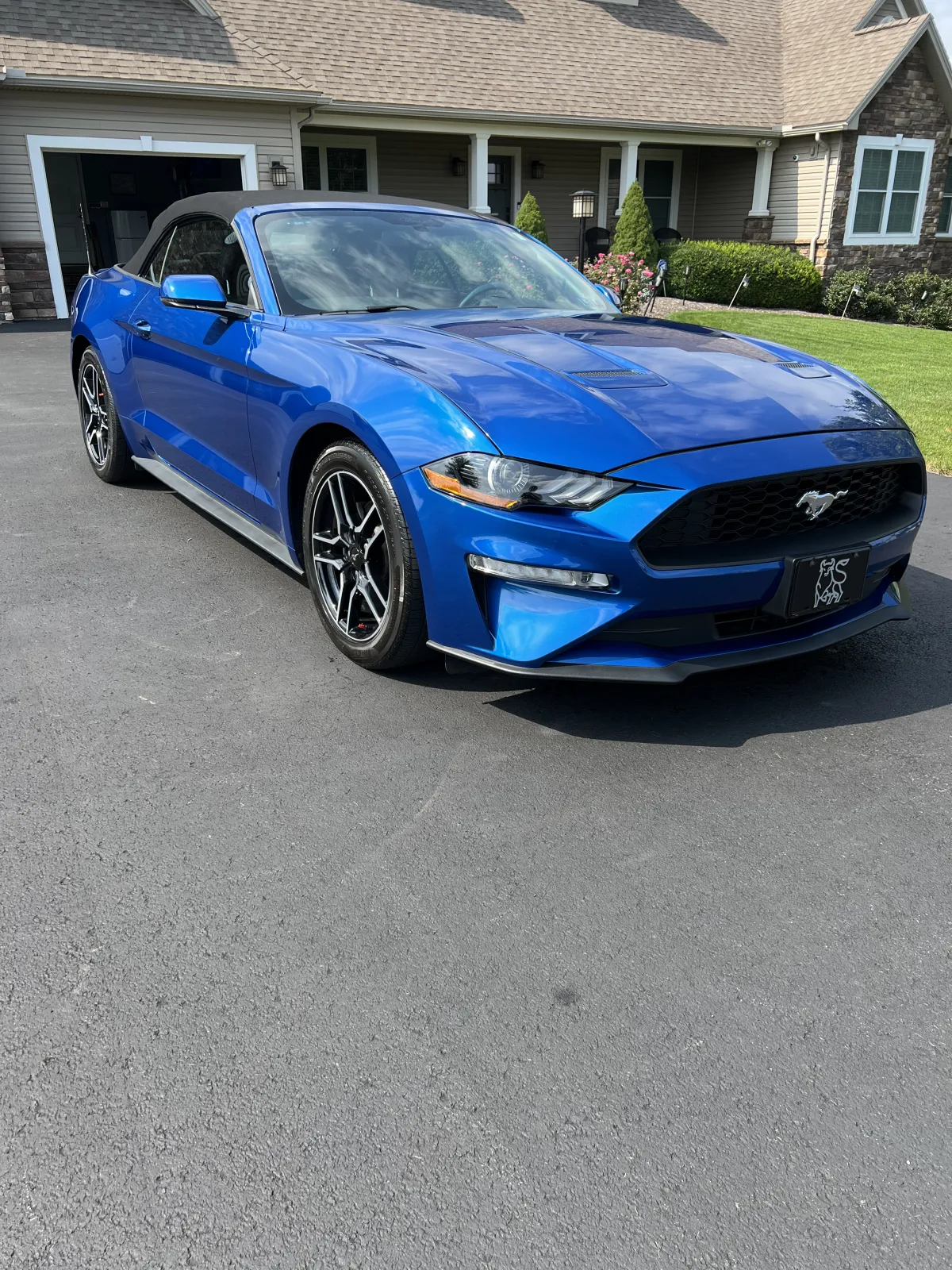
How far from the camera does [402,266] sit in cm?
439

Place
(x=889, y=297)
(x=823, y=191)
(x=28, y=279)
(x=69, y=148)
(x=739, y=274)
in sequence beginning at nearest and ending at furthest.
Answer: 1. (x=69, y=148)
2. (x=28, y=279)
3. (x=739, y=274)
4. (x=889, y=297)
5. (x=823, y=191)

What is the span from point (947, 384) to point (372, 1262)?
34.9 feet

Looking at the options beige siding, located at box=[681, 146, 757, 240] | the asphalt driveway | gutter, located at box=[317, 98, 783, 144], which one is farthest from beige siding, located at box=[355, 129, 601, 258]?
the asphalt driveway

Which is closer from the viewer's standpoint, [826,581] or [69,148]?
[826,581]

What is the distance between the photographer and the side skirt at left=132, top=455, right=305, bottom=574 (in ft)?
13.1

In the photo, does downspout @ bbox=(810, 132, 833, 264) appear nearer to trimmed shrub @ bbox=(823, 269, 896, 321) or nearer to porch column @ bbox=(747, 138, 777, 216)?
porch column @ bbox=(747, 138, 777, 216)

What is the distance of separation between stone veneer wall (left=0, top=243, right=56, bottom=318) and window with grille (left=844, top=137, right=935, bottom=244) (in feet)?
49.3

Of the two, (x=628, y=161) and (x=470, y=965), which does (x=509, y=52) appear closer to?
(x=628, y=161)

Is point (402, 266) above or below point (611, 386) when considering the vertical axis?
above

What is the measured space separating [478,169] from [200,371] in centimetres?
1633

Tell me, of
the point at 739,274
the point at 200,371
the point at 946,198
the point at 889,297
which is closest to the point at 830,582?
the point at 200,371

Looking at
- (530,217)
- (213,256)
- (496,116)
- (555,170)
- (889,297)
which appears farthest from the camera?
(555,170)

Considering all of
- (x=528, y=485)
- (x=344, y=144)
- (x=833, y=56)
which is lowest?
(x=528, y=485)

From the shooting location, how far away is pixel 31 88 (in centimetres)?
1430
